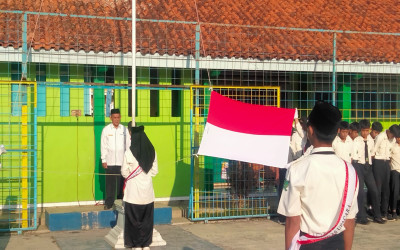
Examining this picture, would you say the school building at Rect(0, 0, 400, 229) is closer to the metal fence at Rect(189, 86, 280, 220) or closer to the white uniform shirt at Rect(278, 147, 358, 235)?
the metal fence at Rect(189, 86, 280, 220)

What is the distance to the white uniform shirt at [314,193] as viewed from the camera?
4445 mm

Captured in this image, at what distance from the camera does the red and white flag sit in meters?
10.5

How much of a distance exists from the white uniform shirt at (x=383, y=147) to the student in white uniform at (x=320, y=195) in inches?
299

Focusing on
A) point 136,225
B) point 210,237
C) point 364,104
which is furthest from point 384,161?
point 136,225

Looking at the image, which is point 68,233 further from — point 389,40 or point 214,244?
point 389,40

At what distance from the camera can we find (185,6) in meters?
13.9

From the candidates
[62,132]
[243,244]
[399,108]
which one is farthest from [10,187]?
[399,108]

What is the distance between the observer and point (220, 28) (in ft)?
43.6

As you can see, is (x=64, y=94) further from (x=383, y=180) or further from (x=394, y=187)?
(x=394, y=187)

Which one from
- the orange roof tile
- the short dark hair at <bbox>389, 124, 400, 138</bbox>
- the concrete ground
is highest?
the orange roof tile

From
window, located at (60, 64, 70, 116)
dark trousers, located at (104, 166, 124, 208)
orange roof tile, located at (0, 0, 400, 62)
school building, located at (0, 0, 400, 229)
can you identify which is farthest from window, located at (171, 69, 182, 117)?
window, located at (60, 64, 70, 116)

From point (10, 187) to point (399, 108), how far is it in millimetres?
8678

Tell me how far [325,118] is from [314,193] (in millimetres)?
527

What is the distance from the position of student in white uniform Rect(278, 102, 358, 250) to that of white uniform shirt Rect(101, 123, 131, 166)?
7.31 m
